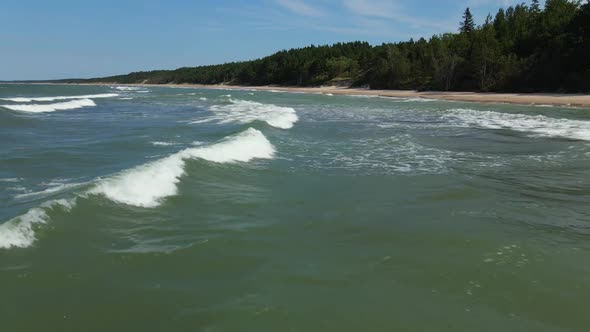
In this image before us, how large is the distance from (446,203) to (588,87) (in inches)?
1884

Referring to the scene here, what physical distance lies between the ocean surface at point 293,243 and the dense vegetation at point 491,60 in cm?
4523

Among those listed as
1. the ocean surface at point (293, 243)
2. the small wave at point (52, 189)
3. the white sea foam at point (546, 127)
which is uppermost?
the white sea foam at point (546, 127)

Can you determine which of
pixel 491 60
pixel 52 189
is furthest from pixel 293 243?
pixel 491 60

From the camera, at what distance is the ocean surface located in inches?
164

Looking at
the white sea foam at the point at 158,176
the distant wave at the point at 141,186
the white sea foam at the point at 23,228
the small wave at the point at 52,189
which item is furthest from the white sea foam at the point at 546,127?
the white sea foam at the point at 23,228

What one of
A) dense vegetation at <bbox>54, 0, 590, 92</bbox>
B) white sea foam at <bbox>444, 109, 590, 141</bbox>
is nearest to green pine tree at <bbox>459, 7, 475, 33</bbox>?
dense vegetation at <bbox>54, 0, 590, 92</bbox>

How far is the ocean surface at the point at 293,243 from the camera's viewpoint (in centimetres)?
417

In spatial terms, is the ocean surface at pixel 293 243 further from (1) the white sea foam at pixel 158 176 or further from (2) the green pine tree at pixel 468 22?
(2) the green pine tree at pixel 468 22

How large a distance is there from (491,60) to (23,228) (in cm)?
5919

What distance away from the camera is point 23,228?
19.8 ft

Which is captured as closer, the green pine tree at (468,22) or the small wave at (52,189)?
the small wave at (52,189)

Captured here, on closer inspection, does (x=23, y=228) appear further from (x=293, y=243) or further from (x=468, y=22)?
(x=468, y=22)

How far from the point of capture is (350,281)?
15.7 feet

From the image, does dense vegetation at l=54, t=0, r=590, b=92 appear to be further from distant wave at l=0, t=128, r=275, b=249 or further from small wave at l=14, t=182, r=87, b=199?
small wave at l=14, t=182, r=87, b=199
